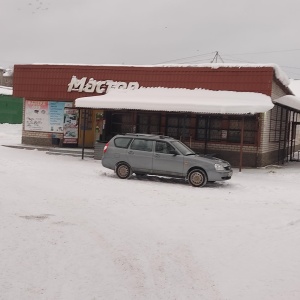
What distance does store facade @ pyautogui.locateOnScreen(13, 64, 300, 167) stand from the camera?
19000mm

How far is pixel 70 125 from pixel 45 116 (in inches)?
63.1

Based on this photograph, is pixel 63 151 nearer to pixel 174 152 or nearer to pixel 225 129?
pixel 225 129

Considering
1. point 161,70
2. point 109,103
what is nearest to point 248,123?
point 161,70

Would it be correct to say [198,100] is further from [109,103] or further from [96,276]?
[96,276]

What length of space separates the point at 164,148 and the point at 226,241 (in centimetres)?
704

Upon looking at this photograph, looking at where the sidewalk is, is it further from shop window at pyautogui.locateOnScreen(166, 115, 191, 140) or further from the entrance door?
shop window at pyautogui.locateOnScreen(166, 115, 191, 140)

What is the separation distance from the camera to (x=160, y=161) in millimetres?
14039

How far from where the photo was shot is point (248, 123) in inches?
792

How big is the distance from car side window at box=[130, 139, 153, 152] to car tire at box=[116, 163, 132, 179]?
0.68 meters

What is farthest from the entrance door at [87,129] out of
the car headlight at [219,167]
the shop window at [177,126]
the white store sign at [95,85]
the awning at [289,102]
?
the car headlight at [219,167]

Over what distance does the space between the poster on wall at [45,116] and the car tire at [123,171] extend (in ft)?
33.3

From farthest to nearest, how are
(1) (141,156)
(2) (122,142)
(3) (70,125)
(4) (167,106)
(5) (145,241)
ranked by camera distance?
(3) (70,125)
(4) (167,106)
(2) (122,142)
(1) (141,156)
(5) (145,241)

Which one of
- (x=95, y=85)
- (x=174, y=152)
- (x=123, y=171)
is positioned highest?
(x=95, y=85)

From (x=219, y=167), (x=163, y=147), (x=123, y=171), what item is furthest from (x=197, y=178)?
(x=123, y=171)
